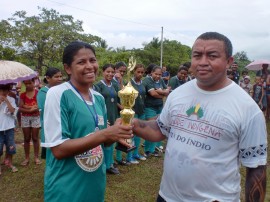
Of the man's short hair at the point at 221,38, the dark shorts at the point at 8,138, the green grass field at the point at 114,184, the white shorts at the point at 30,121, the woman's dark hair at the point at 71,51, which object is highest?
the man's short hair at the point at 221,38

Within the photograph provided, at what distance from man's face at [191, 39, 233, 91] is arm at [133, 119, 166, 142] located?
1.88ft

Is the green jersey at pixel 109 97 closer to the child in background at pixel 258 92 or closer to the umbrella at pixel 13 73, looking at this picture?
the umbrella at pixel 13 73

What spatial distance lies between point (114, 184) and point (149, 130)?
254 cm

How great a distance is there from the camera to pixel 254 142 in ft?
6.04

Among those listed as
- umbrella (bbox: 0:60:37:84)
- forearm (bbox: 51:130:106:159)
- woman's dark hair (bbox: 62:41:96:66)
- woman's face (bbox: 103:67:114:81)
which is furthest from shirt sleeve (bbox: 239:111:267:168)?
umbrella (bbox: 0:60:37:84)

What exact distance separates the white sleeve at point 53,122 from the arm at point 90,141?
43mm

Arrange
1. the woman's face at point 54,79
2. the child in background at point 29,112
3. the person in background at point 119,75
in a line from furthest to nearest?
the person in background at point 119,75
the child in background at point 29,112
the woman's face at point 54,79

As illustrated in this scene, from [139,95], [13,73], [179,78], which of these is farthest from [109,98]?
[179,78]

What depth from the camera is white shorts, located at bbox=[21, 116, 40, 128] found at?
4980 millimetres

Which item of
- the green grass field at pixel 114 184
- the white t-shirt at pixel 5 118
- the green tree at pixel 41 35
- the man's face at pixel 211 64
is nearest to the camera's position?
the man's face at pixel 211 64

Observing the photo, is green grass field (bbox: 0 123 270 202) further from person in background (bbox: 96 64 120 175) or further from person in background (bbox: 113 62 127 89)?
person in background (bbox: 113 62 127 89)

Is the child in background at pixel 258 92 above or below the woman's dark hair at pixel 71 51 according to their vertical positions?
below

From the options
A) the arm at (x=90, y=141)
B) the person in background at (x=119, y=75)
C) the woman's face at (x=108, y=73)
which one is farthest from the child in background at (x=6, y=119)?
the arm at (x=90, y=141)

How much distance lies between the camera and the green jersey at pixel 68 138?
1.88 m
